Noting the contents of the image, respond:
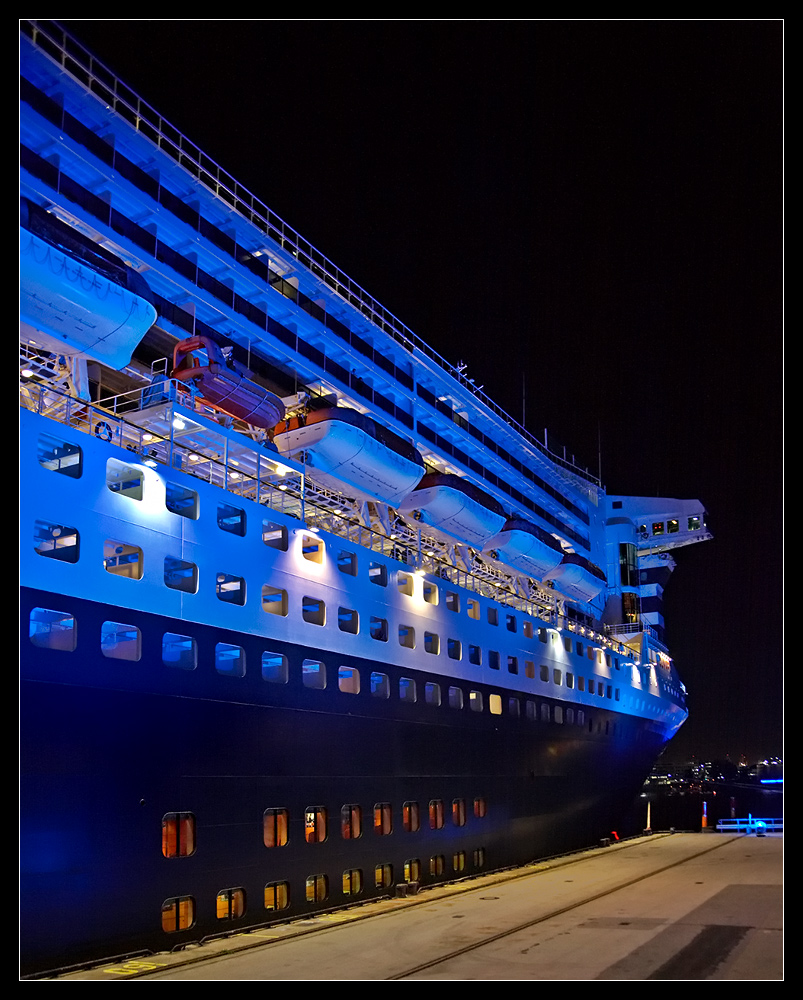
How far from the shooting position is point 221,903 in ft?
46.6

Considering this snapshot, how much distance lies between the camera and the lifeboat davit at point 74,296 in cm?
1416

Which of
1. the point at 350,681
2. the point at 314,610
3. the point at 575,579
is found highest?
the point at 575,579

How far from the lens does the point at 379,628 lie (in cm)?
1970

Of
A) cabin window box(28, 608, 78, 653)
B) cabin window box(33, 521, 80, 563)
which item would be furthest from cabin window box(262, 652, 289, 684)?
cabin window box(33, 521, 80, 563)

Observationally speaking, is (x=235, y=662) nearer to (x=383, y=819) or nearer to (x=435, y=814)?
(x=383, y=819)

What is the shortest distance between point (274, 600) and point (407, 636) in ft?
14.6

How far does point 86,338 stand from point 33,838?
810cm

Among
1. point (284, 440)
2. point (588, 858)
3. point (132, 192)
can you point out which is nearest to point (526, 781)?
point (588, 858)

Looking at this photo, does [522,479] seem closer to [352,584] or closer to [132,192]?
[352,584]

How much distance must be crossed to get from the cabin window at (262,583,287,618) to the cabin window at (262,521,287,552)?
824mm

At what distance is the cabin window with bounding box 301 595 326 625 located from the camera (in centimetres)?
1775

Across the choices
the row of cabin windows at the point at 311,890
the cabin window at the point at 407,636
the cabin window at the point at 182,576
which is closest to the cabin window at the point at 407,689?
the cabin window at the point at 407,636

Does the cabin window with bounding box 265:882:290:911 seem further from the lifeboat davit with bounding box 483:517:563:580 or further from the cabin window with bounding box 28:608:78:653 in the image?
the lifeboat davit with bounding box 483:517:563:580

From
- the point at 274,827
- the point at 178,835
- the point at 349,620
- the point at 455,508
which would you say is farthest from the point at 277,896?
the point at 455,508
